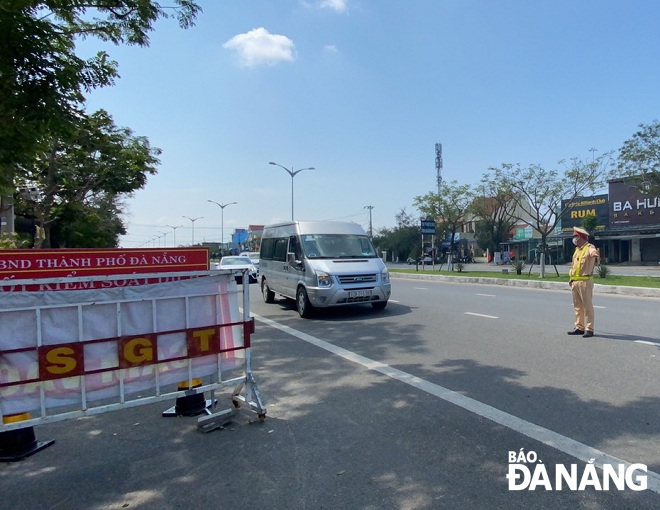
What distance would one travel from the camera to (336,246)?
37.1 ft

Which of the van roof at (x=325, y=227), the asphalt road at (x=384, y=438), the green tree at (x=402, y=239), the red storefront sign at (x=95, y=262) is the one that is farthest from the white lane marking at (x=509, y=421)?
the green tree at (x=402, y=239)

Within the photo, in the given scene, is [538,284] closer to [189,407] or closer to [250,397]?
[250,397]

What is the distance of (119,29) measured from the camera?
6.77m

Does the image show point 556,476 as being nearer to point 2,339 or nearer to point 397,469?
point 397,469

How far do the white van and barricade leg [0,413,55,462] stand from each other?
6769 millimetres

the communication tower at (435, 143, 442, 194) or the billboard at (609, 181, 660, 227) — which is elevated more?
the communication tower at (435, 143, 442, 194)

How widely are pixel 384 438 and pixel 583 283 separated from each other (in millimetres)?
5446

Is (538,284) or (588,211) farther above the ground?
(588,211)

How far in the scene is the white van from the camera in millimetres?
10266

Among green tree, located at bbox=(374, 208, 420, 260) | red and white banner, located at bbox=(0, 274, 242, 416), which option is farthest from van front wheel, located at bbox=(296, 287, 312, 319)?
green tree, located at bbox=(374, 208, 420, 260)

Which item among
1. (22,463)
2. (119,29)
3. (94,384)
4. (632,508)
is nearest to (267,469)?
(94,384)

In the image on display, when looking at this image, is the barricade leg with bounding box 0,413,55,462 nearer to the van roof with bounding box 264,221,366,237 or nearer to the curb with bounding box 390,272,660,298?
the van roof with bounding box 264,221,366,237

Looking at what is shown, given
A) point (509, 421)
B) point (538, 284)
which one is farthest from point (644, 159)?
point (509, 421)

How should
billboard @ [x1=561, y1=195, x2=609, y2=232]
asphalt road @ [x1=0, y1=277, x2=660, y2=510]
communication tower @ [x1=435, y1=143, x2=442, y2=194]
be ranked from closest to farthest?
asphalt road @ [x1=0, y1=277, x2=660, y2=510] → billboard @ [x1=561, y1=195, x2=609, y2=232] → communication tower @ [x1=435, y1=143, x2=442, y2=194]
